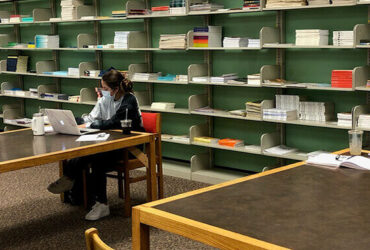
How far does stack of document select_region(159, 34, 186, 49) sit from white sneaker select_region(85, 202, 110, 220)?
1979 mm

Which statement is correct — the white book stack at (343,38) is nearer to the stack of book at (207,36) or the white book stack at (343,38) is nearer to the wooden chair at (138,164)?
the stack of book at (207,36)

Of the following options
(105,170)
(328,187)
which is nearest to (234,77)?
(105,170)

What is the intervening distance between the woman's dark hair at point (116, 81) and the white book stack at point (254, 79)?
117 centimetres

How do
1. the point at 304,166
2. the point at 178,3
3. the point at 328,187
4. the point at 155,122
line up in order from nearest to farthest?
the point at 328,187
the point at 304,166
the point at 155,122
the point at 178,3

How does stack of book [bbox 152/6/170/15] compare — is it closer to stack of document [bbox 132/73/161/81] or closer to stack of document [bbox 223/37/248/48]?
stack of document [bbox 132/73/161/81]

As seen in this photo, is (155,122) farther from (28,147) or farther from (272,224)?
(272,224)

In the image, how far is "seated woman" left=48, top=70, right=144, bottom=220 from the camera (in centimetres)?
430

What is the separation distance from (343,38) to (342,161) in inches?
82.3

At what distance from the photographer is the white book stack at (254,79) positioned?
4994mm

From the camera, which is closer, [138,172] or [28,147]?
[28,147]

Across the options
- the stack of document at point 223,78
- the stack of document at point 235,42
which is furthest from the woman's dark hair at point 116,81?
the stack of document at point 235,42

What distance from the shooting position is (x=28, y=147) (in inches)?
145

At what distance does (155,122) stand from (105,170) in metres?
0.60

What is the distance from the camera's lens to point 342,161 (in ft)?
8.81
